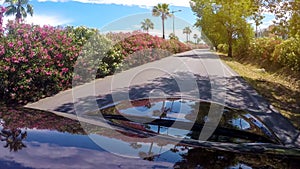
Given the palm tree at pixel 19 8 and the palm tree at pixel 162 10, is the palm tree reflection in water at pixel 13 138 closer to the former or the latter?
the palm tree at pixel 19 8

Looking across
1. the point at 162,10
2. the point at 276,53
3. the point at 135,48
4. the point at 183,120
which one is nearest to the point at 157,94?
the point at 183,120

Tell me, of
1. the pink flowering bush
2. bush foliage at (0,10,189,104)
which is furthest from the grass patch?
the pink flowering bush

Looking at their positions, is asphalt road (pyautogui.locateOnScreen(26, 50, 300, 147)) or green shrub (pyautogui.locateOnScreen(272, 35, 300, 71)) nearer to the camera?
asphalt road (pyautogui.locateOnScreen(26, 50, 300, 147))

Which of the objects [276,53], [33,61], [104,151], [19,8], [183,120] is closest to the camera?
[104,151]

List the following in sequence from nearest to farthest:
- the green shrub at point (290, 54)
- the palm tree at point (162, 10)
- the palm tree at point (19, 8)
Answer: the green shrub at point (290, 54) < the palm tree at point (19, 8) < the palm tree at point (162, 10)

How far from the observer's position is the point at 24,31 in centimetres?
894

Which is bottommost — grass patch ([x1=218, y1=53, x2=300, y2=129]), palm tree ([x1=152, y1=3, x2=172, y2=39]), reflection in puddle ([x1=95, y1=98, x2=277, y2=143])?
grass patch ([x1=218, y1=53, x2=300, y2=129])

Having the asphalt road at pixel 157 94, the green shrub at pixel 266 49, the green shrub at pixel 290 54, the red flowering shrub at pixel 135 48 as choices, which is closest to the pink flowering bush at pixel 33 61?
the asphalt road at pixel 157 94

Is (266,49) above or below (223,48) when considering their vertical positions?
below

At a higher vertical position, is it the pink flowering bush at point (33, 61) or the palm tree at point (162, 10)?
the palm tree at point (162, 10)

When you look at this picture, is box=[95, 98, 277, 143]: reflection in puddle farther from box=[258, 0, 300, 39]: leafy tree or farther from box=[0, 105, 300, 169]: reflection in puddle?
box=[258, 0, 300, 39]: leafy tree

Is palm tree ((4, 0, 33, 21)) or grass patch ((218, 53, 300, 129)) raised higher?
palm tree ((4, 0, 33, 21))

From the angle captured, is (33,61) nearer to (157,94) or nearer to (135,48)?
(157,94)

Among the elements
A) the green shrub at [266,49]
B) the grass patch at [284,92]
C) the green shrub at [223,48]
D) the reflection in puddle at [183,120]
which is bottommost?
the grass patch at [284,92]
